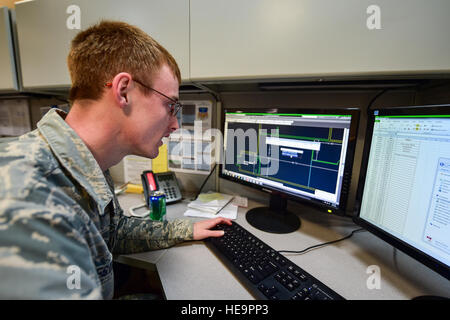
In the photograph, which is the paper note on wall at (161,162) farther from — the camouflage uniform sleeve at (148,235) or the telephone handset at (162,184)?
the camouflage uniform sleeve at (148,235)

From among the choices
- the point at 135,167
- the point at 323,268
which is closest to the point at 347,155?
the point at 323,268

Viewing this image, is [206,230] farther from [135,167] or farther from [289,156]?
[135,167]

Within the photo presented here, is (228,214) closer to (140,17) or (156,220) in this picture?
(156,220)

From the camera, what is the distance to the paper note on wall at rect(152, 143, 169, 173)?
3.61ft

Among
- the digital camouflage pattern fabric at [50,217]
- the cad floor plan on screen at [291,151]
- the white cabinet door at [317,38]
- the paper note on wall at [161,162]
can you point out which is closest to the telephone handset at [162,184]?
the paper note on wall at [161,162]

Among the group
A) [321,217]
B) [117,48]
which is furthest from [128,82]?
[321,217]

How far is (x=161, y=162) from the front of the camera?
3.63ft

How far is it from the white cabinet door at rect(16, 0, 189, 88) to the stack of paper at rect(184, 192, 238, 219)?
1.79 feet

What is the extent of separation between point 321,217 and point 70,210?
0.88m

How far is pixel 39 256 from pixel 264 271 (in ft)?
1.49

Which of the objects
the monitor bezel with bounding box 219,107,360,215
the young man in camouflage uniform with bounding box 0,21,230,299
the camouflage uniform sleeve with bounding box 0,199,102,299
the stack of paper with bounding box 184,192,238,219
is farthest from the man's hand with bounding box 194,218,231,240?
the camouflage uniform sleeve with bounding box 0,199,102,299

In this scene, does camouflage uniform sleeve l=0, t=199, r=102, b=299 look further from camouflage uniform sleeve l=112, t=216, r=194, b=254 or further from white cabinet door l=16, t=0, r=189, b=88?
white cabinet door l=16, t=0, r=189, b=88

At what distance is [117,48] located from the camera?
54cm

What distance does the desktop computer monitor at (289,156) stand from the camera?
25.4 inches
